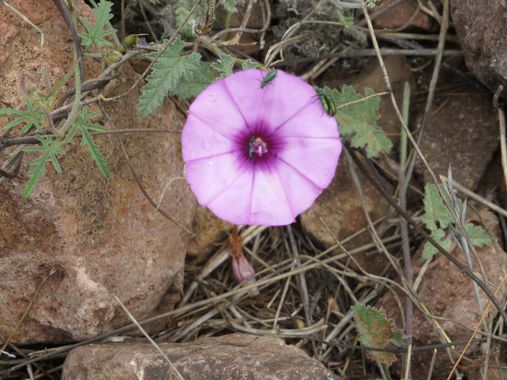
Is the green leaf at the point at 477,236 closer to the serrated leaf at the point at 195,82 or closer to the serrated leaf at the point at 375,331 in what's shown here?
the serrated leaf at the point at 375,331

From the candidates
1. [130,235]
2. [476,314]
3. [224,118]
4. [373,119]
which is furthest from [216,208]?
[476,314]

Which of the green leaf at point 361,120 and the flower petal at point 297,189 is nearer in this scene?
the flower petal at point 297,189

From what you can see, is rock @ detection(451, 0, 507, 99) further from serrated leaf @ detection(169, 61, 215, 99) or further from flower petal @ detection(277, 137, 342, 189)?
serrated leaf @ detection(169, 61, 215, 99)

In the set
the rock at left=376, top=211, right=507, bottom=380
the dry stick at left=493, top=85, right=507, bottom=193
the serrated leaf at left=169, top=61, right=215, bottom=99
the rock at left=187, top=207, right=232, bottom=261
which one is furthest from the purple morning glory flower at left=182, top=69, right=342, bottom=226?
the dry stick at left=493, top=85, right=507, bottom=193

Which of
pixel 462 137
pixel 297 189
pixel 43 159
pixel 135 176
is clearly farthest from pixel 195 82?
pixel 462 137

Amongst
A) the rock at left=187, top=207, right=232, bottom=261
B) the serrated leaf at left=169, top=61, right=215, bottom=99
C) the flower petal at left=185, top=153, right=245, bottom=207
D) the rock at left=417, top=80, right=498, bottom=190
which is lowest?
the rock at left=187, top=207, right=232, bottom=261

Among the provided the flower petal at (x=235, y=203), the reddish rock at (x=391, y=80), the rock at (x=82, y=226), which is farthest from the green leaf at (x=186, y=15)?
the reddish rock at (x=391, y=80)
